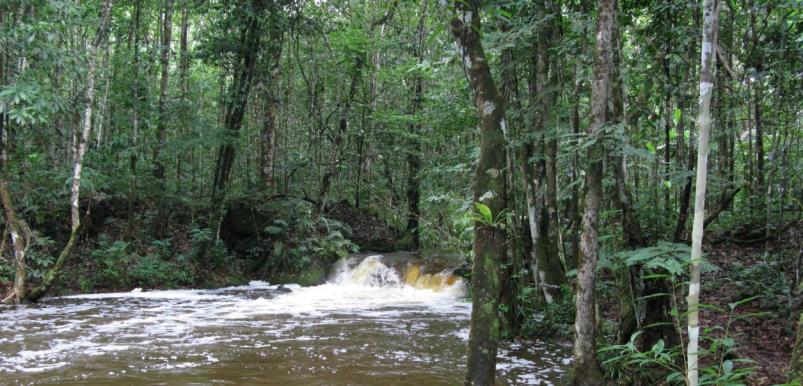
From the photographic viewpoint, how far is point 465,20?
187 inches

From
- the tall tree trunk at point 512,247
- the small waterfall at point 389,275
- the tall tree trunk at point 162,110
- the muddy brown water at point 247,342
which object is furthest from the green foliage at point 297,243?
the tall tree trunk at point 512,247

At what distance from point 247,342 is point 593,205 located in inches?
246

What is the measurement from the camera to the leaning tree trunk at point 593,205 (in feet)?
17.0

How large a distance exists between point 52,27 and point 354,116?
426 inches

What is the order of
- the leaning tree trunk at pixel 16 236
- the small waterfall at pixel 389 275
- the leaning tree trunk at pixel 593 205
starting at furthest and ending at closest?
the small waterfall at pixel 389 275 → the leaning tree trunk at pixel 16 236 → the leaning tree trunk at pixel 593 205

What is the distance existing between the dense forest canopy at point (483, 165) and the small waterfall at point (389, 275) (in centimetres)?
61

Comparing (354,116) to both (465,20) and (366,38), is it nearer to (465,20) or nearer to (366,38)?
(366,38)

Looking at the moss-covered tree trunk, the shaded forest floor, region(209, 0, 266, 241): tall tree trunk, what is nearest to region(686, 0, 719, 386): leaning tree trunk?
the moss-covered tree trunk

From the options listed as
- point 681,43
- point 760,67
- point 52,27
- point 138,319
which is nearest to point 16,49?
point 52,27

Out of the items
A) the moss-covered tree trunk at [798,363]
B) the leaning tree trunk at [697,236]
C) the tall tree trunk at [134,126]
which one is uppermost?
the tall tree trunk at [134,126]

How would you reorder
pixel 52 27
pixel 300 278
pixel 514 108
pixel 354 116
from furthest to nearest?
pixel 354 116 → pixel 300 278 → pixel 52 27 → pixel 514 108

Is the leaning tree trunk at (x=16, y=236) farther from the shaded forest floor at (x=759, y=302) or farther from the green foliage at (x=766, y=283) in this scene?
the green foliage at (x=766, y=283)

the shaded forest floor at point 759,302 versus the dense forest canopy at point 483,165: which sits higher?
the dense forest canopy at point 483,165

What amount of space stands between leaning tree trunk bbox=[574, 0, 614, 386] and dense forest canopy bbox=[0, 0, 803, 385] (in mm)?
21
